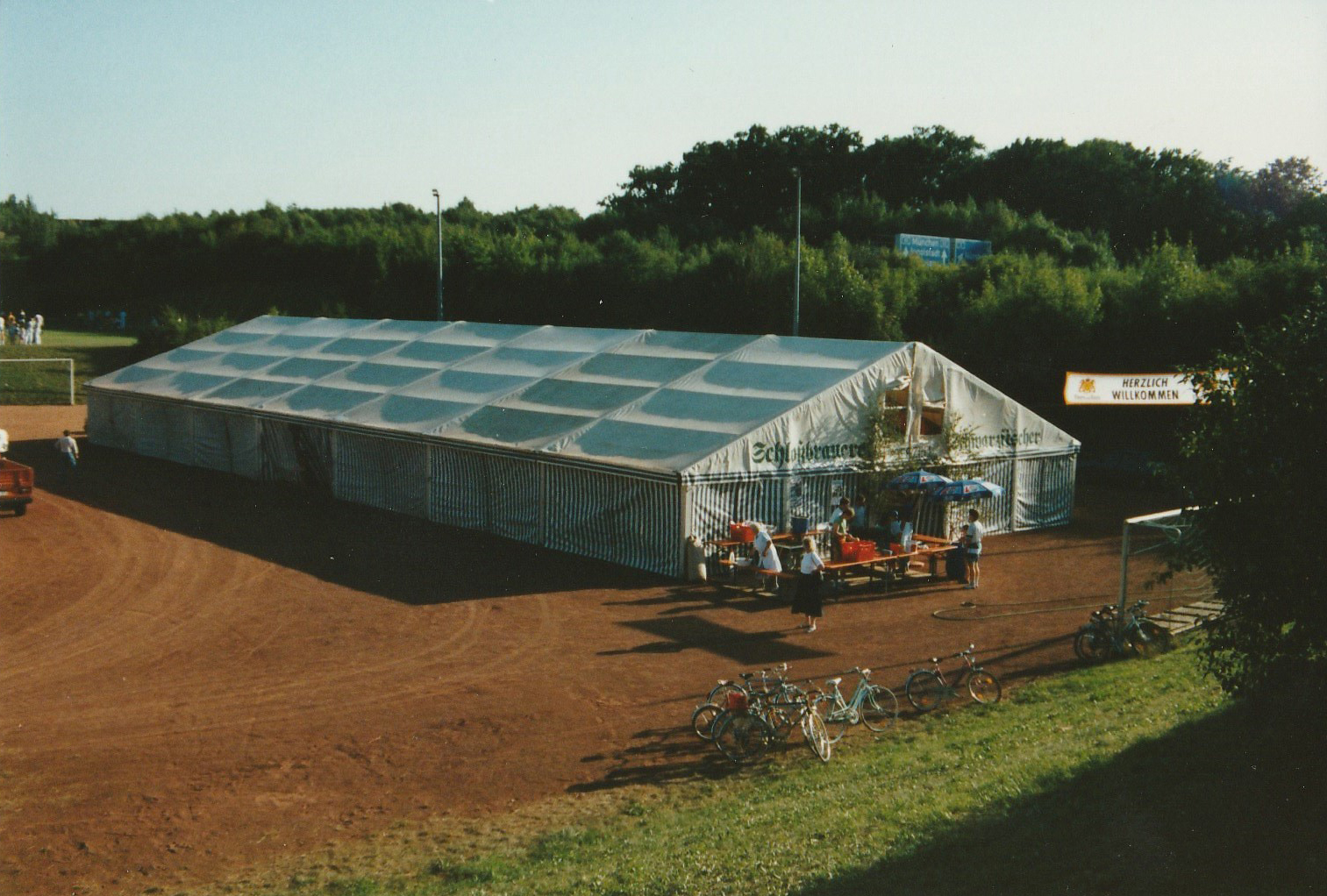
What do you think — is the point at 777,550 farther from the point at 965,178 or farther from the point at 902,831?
the point at 965,178

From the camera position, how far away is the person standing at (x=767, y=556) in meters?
20.4

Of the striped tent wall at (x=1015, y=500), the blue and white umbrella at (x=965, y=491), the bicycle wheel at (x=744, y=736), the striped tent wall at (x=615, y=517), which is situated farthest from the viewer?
the striped tent wall at (x=1015, y=500)

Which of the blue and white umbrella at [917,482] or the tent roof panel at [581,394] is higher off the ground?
the tent roof panel at [581,394]

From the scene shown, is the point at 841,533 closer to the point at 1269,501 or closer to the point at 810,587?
the point at 810,587

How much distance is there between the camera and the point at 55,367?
52.5 meters

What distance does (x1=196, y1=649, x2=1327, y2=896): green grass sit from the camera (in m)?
8.02

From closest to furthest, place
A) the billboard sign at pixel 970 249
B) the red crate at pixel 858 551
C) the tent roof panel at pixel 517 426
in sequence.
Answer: the red crate at pixel 858 551 → the tent roof panel at pixel 517 426 → the billboard sign at pixel 970 249

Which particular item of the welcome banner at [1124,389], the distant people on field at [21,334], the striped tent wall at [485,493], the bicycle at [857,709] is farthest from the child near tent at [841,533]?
the distant people on field at [21,334]

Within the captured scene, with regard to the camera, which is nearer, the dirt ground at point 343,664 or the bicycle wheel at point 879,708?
the dirt ground at point 343,664

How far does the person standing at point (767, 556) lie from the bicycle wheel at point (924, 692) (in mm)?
5237

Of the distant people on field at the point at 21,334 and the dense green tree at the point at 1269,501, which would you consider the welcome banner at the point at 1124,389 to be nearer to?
the dense green tree at the point at 1269,501

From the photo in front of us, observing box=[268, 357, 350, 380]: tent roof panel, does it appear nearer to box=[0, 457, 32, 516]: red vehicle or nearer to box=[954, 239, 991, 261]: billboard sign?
box=[0, 457, 32, 516]: red vehicle

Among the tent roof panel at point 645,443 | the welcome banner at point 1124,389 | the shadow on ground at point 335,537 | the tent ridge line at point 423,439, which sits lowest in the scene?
the shadow on ground at point 335,537

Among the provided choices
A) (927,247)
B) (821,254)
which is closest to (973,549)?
(821,254)
